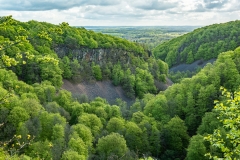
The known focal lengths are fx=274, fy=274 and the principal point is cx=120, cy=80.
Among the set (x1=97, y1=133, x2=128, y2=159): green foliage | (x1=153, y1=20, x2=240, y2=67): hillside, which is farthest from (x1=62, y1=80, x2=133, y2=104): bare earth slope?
(x1=153, y1=20, x2=240, y2=67): hillside

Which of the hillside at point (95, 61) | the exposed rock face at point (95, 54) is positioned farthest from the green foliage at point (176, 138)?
the exposed rock face at point (95, 54)

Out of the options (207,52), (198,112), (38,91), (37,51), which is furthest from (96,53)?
(207,52)

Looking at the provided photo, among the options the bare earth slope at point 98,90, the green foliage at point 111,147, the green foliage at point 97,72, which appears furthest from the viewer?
the green foliage at point 97,72

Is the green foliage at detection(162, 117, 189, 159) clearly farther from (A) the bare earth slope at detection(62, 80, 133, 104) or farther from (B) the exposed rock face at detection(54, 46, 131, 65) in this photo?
(B) the exposed rock face at detection(54, 46, 131, 65)

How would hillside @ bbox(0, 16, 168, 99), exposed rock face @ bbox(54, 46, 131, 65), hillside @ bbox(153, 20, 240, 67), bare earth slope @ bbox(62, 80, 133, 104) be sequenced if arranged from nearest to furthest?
1. hillside @ bbox(0, 16, 168, 99)
2. bare earth slope @ bbox(62, 80, 133, 104)
3. exposed rock face @ bbox(54, 46, 131, 65)
4. hillside @ bbox(153, 20, 240, 67)

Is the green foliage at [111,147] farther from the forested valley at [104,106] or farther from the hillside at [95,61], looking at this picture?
the hillside at [95,61]

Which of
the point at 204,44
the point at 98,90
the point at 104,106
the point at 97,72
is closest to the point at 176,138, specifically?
the point at 104,106

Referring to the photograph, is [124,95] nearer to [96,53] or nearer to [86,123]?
[96,53]
